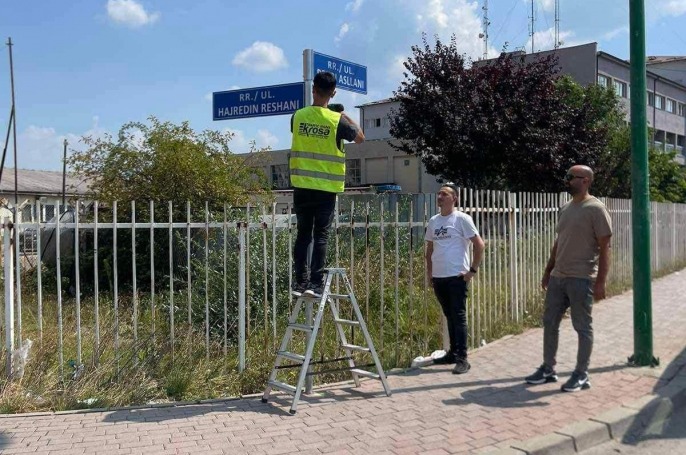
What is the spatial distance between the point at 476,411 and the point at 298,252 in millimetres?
2000

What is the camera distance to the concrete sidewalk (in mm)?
4465

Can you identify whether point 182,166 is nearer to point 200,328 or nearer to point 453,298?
point 200,328

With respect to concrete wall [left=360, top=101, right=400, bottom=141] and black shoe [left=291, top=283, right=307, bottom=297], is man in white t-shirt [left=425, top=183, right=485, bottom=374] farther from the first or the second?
concrete wall [left=360, top=101, right=400, bottom=141]

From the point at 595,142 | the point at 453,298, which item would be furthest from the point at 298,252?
the point at 595,142

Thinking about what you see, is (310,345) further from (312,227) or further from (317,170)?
(317,170)

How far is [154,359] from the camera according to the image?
5.72 m

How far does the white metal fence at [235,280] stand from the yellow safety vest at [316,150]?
0.93m

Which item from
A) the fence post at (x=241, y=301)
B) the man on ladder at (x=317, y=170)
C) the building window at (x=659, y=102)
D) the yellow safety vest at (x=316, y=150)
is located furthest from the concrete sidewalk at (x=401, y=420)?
the building window at (x=659, y=102)

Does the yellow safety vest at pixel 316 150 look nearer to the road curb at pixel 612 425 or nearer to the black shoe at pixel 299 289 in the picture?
the black shoe at pixel 299 289

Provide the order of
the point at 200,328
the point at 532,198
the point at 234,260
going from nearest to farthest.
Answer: the point at 200,328 → the point at 234,260 → the point at 532,198

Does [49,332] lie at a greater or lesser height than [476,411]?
greater

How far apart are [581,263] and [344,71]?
3704 millimetres

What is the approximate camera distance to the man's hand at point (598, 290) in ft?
18.8

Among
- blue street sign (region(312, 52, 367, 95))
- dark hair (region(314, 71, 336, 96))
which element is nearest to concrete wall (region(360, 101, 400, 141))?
blue street sign (region(312, 52, 367, 95))
